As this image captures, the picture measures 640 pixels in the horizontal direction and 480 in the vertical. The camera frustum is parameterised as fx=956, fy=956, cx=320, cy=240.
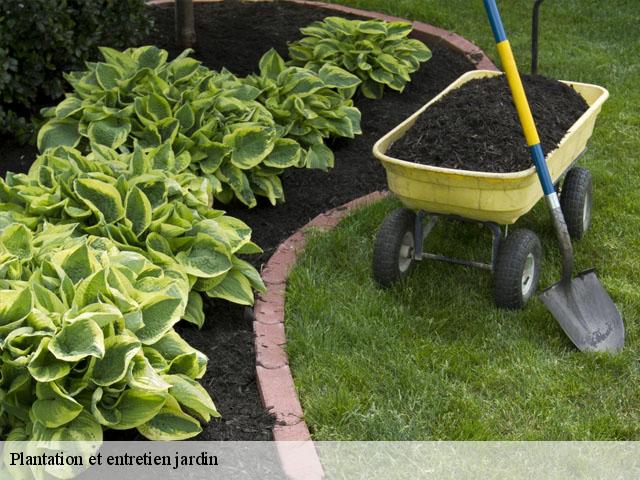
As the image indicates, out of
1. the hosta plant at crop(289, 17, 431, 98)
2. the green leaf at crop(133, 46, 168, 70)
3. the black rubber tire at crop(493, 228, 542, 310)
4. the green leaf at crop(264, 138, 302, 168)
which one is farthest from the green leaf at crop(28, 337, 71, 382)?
the hosta plant at crop(289, 17, 431, 98)

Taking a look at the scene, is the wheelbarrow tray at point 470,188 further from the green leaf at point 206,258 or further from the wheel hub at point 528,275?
the green leaf at point 206,258

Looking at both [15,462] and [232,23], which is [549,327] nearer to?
[15,462]

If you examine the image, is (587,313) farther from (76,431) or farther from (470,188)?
(76,431)

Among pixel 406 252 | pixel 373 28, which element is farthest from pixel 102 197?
pixel 373 28

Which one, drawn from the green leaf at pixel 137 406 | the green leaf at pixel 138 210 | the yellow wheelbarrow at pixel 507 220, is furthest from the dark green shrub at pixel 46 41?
the green leaf at pixel 137 406

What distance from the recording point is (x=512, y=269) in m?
4.05

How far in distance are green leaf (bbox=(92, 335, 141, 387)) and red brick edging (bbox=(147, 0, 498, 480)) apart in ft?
2.15

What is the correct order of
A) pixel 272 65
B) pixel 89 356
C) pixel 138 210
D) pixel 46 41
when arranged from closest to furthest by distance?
pixel 89 356 < pixel 138 210 < pixel 46 41 < pixel 272 65

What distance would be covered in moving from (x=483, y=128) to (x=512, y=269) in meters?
0.65

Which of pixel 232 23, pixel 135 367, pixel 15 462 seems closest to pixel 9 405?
pixel 15 462

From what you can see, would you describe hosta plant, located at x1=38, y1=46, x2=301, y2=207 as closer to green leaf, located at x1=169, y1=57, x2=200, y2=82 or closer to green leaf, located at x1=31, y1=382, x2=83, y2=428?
green leaf, located at x1=169, y1=57, x2=200, y2=82

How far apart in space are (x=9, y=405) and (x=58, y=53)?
3.01m

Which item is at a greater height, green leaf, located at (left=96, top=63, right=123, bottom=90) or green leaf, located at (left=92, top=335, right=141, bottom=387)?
green leaf, located at (left=92, top=335, right=141, bottom=387)

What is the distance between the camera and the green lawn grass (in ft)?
11.4
